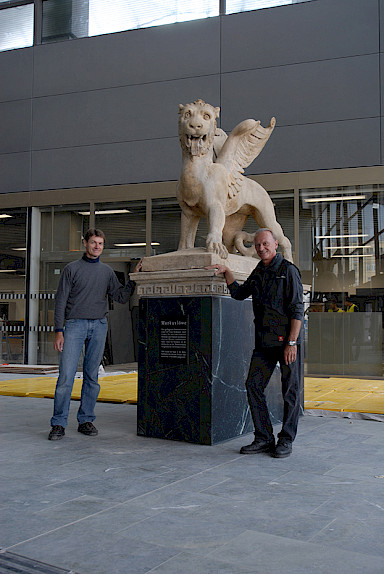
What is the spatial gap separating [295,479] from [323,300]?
27.3 ft

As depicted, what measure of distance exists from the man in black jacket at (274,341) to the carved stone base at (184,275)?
43 centimetres

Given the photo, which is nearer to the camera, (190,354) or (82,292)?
(190,354)

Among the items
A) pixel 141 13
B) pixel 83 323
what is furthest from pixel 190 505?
pixel 141 13

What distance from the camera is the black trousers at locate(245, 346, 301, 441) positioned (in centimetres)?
479

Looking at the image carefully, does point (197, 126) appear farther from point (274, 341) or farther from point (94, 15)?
point (94, 15)

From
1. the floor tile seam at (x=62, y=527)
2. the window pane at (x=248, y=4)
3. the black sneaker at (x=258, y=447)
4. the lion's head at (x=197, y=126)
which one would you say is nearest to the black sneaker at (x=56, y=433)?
the black sneaker at (x=258, y=447)

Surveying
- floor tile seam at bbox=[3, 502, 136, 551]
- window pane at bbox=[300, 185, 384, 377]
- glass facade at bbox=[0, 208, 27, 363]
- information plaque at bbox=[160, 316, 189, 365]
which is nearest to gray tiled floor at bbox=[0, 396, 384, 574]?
floor tile seam at bbox=[3, 502, 136, 551]

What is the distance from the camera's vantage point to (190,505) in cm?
338

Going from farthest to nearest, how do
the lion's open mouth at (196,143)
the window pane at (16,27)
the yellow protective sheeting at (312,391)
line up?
the window pane at (16,27), the yellow protective sheeting at (312,391), the lion's open mouth at (196,143)

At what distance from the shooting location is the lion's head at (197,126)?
18.2 ft

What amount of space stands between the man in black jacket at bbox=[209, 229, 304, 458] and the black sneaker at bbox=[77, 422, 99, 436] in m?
1.47

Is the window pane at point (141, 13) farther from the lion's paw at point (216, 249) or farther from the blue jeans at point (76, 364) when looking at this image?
the blue jeans at point (76, 364)

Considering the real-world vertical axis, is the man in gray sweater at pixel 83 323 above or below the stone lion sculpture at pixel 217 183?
below

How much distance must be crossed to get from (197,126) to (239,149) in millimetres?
1010
